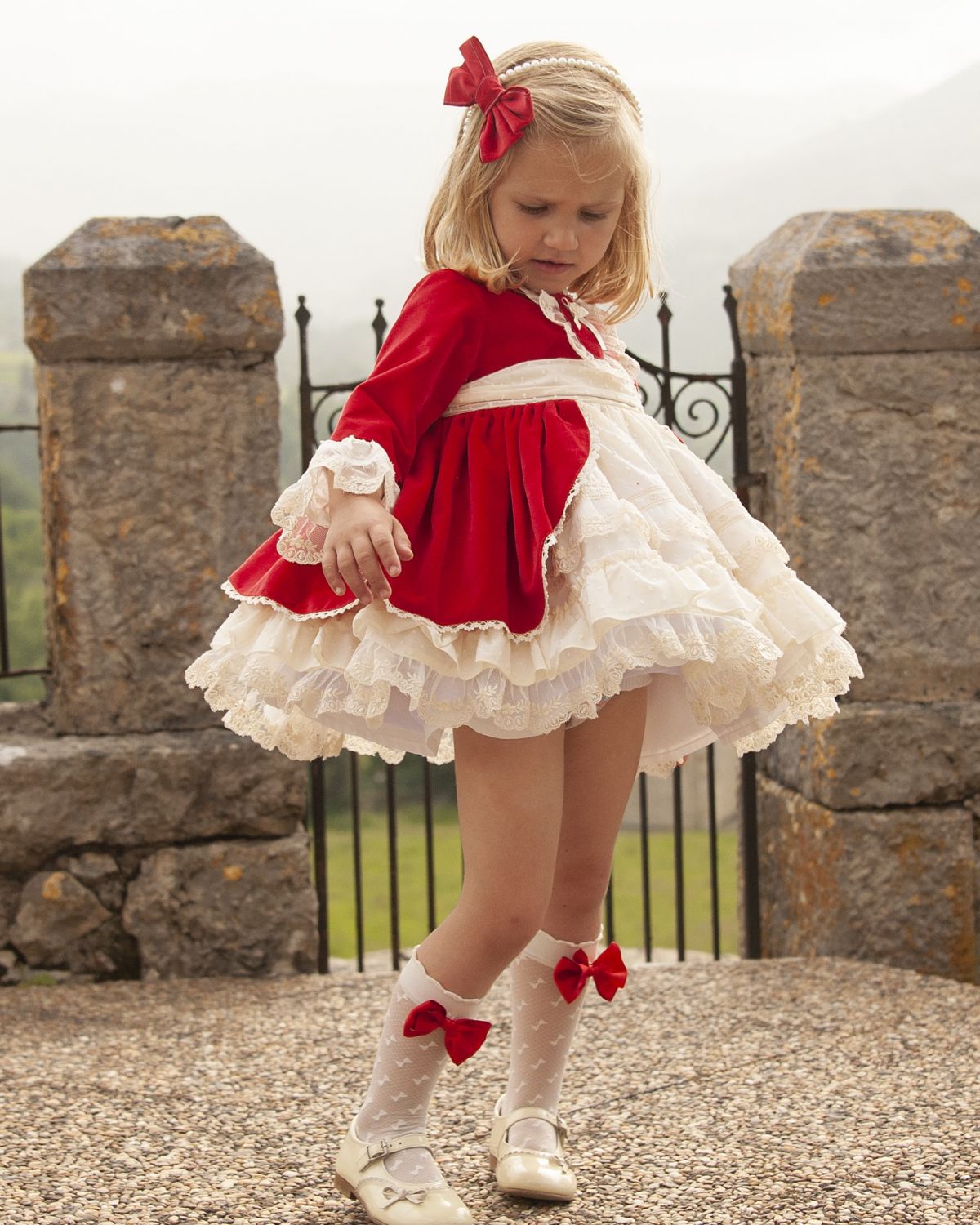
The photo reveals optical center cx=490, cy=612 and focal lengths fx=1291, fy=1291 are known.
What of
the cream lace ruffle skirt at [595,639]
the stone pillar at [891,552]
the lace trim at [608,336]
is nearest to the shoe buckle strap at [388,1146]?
the cream lace ruffle skirt at [595,639]

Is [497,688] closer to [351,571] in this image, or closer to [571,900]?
[351,571]

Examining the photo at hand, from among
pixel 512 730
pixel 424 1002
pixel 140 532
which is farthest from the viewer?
pixel 140 532

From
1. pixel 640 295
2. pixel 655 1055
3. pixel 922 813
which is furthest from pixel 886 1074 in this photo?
pixel 640 295

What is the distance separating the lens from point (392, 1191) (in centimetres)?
183

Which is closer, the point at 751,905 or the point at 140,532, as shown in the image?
the point at 140,532

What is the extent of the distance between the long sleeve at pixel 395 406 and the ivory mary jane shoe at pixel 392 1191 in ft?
2.81

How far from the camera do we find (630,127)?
1.90 meters

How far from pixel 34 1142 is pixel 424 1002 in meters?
0.88

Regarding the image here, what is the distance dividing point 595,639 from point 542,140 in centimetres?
73

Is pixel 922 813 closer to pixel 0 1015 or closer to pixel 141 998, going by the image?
pixel 141 998

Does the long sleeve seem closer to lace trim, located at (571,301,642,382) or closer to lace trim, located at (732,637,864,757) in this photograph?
lace trim, located at (571,301,642,382)

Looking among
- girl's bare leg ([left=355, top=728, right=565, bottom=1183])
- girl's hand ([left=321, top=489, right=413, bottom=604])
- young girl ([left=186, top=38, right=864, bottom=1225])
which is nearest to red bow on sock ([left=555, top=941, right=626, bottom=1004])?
young girl ([left=186, top=38, right=864, bottom=1225])

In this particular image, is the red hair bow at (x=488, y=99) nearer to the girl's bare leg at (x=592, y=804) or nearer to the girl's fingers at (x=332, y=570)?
the girl's fingers at (x=332, y=570)

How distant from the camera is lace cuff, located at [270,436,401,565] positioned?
1734 millimetres
